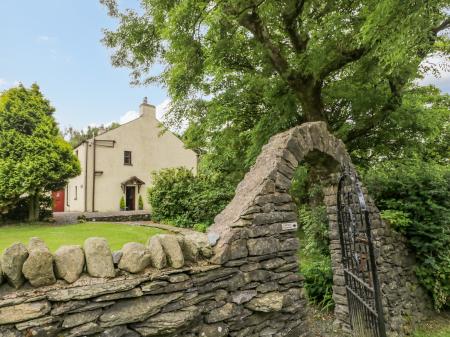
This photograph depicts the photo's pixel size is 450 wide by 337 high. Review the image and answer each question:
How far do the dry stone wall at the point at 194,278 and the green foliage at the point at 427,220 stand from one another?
1042 millimetres

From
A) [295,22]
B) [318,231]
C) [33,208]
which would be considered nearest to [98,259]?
[318,231]

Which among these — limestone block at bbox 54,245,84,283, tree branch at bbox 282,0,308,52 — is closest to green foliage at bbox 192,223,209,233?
tree branch at bbox 282,0,308,52

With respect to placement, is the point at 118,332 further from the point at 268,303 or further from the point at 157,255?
the point at 268,303

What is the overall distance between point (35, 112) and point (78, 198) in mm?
8926

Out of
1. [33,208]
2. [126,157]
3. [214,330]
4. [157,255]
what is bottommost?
[214,330]

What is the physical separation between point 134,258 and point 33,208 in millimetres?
13176

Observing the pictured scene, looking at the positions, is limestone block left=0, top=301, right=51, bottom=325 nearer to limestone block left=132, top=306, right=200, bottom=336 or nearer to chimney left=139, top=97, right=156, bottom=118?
limestone block left=132, top=306, right=200, bottom=336

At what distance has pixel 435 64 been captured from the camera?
709 cm

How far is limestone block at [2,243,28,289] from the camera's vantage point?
206 centimetres

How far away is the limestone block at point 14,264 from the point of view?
2.06 meters

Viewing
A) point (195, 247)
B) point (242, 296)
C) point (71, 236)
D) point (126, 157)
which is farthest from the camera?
point (126, 157)

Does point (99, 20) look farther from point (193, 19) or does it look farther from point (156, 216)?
point (156, 216)

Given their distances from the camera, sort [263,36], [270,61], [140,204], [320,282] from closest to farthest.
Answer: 1. [320,282]
2. [263,36]
3. [270,61]
4. [140,204]

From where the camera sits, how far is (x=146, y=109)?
2136cm
